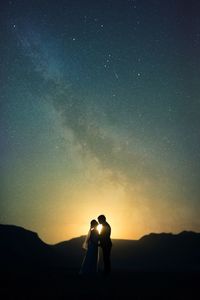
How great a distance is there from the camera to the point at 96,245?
1620 cm

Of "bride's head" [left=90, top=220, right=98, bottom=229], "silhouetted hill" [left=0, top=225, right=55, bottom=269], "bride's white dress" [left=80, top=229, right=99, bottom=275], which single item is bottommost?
"bride's white dress" [left=80, top=229, right=99, bottom=275]

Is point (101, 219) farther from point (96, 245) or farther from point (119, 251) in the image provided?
point (119, 251)

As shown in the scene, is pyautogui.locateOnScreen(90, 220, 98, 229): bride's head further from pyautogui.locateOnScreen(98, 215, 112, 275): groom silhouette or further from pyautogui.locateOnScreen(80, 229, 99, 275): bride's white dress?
pyautogui.locateOnScreen(98, 215, 112, 275): groom silhouette

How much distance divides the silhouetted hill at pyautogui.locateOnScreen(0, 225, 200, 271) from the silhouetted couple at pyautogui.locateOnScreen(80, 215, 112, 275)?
77.2 metres

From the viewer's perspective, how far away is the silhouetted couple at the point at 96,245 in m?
15.3

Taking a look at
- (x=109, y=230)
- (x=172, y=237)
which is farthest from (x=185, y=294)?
(x=172, y=237)

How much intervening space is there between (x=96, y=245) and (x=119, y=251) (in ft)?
509

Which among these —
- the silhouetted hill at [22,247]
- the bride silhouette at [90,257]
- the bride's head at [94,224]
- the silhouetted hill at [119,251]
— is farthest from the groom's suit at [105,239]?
the silhouetted hill at [22,247]

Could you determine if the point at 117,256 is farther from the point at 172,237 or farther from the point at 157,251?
the point at 172,237

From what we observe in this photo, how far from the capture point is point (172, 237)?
647ft

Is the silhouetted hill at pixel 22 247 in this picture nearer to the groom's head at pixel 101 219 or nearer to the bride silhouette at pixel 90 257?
the bride silhouette at pixel 90 257

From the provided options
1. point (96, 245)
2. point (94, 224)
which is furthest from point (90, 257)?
point (94, 224)

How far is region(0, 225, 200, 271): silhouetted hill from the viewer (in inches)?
4595

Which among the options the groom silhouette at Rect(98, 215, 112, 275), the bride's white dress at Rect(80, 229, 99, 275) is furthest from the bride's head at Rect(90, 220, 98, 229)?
the groom silhouette at Rect(98, 215, 112, 275)
